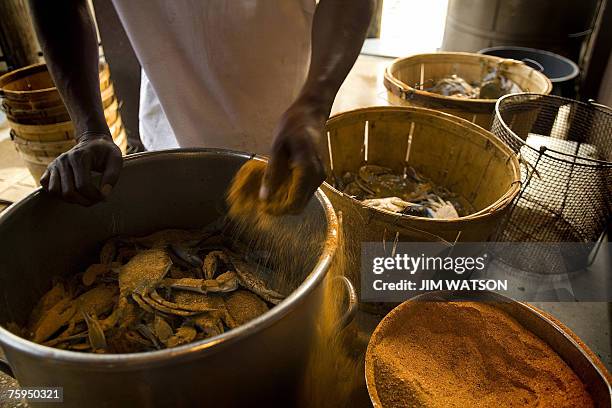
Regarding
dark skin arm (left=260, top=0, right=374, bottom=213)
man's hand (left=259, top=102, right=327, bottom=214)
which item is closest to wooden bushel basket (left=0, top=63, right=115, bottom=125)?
dark skin arm (left=260, top=0, right=374, bottom=213)

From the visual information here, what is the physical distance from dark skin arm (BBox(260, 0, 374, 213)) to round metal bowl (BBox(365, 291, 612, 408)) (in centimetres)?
60

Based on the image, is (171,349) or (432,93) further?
(432,93)

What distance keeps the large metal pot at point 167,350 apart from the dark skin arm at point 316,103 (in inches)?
5.1

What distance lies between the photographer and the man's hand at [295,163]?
0.87 metres

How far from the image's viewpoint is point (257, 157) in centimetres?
111

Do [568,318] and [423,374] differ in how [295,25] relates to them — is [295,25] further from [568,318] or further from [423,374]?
[568,318]

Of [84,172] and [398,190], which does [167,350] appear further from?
[398,190]

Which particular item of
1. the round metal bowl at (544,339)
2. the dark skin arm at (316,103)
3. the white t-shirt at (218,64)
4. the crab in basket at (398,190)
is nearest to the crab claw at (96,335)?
the dark skin arm at (316,103)

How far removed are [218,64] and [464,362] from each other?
1199mm

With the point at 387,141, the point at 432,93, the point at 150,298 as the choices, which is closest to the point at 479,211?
the point at 387,141

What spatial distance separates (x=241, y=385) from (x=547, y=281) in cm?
189

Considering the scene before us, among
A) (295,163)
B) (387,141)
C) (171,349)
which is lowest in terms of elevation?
(387,141)

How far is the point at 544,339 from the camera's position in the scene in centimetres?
138

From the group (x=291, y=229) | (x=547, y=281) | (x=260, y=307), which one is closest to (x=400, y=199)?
(x=547, y=281)
